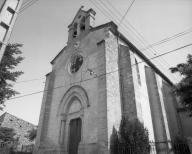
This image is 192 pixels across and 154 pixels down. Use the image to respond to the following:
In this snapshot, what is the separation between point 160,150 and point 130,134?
461 cm

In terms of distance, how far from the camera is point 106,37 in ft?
40.5

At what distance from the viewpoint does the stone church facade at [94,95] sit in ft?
32.2

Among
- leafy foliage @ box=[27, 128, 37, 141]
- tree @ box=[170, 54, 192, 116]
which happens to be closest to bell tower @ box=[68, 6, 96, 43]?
tree @ box=[170, 54, 192, 116]

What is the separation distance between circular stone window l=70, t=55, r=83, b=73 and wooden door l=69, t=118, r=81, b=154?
4.17 meters

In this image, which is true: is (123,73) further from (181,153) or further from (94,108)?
(181,153)

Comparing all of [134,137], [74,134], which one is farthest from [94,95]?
[134,137]

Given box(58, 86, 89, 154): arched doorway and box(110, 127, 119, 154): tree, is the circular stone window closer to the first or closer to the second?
box(58, 86, 89, 154): arched doorway

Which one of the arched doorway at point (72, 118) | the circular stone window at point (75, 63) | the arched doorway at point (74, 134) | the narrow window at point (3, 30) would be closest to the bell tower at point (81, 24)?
the circular stone window at point (75, 63)

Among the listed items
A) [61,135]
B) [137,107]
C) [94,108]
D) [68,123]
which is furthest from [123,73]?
[61,135]

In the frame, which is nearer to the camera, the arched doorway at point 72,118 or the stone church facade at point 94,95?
the stone church facade at point 94,95

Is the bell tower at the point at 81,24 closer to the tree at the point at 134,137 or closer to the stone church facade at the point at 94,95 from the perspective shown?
the stone church facade at the point at 94,95

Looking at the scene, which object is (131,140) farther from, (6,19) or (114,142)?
(6,19)

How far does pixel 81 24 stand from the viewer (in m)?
16.4

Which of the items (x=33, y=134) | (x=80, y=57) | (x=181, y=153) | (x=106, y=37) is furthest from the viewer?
(x=33, y=134)
